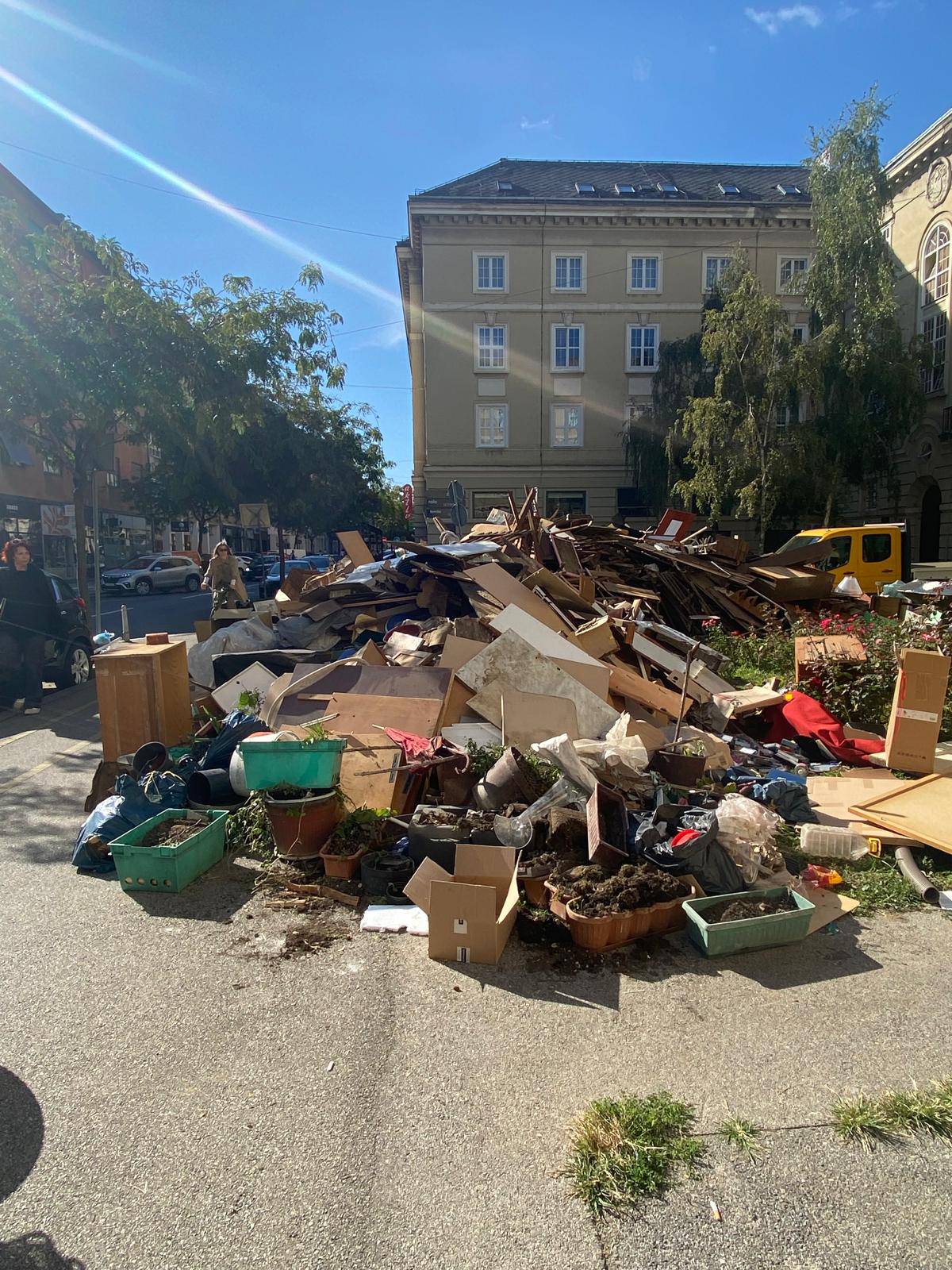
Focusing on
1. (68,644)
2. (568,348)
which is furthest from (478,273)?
(68,644)

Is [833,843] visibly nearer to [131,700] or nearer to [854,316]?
[131,700]

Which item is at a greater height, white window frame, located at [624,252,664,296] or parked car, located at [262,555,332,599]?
white window frame, located at [624,252,664,296]

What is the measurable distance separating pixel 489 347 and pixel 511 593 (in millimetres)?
29117

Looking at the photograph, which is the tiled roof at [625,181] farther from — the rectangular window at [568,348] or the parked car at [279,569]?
the parked car at [279,569]

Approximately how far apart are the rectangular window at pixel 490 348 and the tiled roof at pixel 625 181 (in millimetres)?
→ 5301

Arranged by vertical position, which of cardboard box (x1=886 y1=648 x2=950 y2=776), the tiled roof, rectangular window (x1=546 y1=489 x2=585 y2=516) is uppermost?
the tiled roof

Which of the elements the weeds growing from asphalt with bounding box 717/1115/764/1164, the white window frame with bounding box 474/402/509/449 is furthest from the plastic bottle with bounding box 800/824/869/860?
the white window frame with bounding box 474/402/509/449

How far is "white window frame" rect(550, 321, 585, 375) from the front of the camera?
34.3 meters

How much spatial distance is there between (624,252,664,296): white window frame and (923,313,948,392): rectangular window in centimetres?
1131

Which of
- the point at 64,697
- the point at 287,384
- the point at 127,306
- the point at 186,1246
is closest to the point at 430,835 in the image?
the point at 186,1246

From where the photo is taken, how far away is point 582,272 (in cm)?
3384

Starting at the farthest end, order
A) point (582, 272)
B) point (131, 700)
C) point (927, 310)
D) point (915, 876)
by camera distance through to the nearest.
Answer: point (582, 272), point (927, 310), point (131, 700), point (915, 876)

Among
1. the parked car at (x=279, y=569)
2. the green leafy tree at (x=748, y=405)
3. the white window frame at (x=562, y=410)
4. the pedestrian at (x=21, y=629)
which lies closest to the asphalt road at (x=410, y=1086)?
the pedestrian at (x=21, y=629)

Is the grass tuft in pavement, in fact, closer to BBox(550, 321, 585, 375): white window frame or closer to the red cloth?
the red cloth
